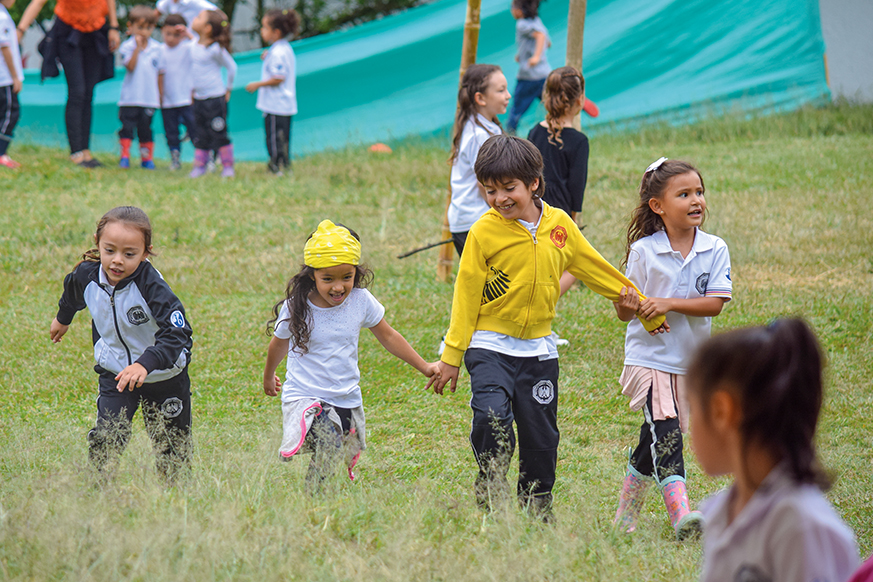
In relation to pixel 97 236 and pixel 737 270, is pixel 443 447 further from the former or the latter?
pixel 737 270

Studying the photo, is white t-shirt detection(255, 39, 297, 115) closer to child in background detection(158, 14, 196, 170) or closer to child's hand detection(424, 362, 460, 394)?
child in background detection(158, 14, 196, 170)

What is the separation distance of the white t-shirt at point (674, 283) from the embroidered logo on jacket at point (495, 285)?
589 mm

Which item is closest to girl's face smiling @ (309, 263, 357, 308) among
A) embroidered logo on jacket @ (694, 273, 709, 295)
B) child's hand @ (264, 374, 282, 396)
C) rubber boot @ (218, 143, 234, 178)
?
child's hand @ (264, 374, 282, 396)

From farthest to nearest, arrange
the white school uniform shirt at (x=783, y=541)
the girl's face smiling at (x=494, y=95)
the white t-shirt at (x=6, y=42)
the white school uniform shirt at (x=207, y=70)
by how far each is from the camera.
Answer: the white school uniform shirt at (x=207, y=70) < the white t-shirt at (x=6, y=42) < the girl's face smiling at (x=494, y=95) < the white school uniform shirt at (x=783, y=541)

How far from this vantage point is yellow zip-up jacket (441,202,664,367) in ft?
11.7

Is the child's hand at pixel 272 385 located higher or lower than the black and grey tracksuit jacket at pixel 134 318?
lower

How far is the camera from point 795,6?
1475 centimetres

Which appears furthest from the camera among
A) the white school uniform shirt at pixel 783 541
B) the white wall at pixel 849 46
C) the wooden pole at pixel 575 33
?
the white wall at pixel 849 46

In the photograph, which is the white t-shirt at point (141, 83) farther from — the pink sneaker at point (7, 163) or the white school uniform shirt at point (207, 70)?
the pink sneaker at point (7, 163)

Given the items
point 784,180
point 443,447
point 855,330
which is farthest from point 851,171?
point 443,447

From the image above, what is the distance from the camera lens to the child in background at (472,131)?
17.8 feet

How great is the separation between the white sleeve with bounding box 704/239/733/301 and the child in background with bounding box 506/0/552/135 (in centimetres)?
863

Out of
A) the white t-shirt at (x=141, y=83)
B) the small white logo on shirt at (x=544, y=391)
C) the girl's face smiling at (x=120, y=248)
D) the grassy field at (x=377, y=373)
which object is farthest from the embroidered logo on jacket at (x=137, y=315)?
the white t-shirt at (x=141, y=83)

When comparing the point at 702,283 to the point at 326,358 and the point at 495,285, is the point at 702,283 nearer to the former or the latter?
the point at 495,285
